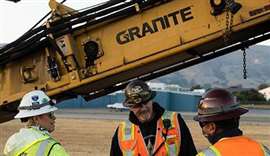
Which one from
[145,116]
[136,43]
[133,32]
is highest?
[133,32]

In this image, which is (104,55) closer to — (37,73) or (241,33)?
(37,73)

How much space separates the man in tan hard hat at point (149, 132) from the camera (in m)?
5.00

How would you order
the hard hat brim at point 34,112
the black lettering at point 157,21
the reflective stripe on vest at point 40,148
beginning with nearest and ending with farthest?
the reflective stripe on vest at point 40,148
the hard hat brim at point 34,112
the black lettering at point 157,21

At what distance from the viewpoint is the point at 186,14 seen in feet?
18.5

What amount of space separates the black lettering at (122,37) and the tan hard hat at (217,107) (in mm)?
2761

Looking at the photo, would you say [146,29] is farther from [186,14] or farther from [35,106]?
[35,106]

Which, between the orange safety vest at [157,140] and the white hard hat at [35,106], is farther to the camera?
the orange safety vest at [157,140]

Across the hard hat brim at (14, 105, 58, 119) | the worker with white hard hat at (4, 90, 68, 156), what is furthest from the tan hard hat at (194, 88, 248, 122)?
the hard hat brim at (14, 105, 58, 119)

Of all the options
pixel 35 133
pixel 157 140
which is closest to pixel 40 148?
pixel 35 133

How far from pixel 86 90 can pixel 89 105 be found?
6977 centimetres

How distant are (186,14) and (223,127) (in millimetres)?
2771

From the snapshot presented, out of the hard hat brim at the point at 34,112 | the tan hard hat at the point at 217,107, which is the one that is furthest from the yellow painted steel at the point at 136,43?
the tan hard hat at the point at 217,107

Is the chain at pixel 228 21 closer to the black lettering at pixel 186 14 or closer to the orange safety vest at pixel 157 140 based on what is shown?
the black lettering at pixel 186 14

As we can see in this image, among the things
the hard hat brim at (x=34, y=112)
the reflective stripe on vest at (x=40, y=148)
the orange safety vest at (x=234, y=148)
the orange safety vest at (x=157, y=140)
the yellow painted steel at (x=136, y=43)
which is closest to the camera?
the orange safety vest at (x=234, y=148)
